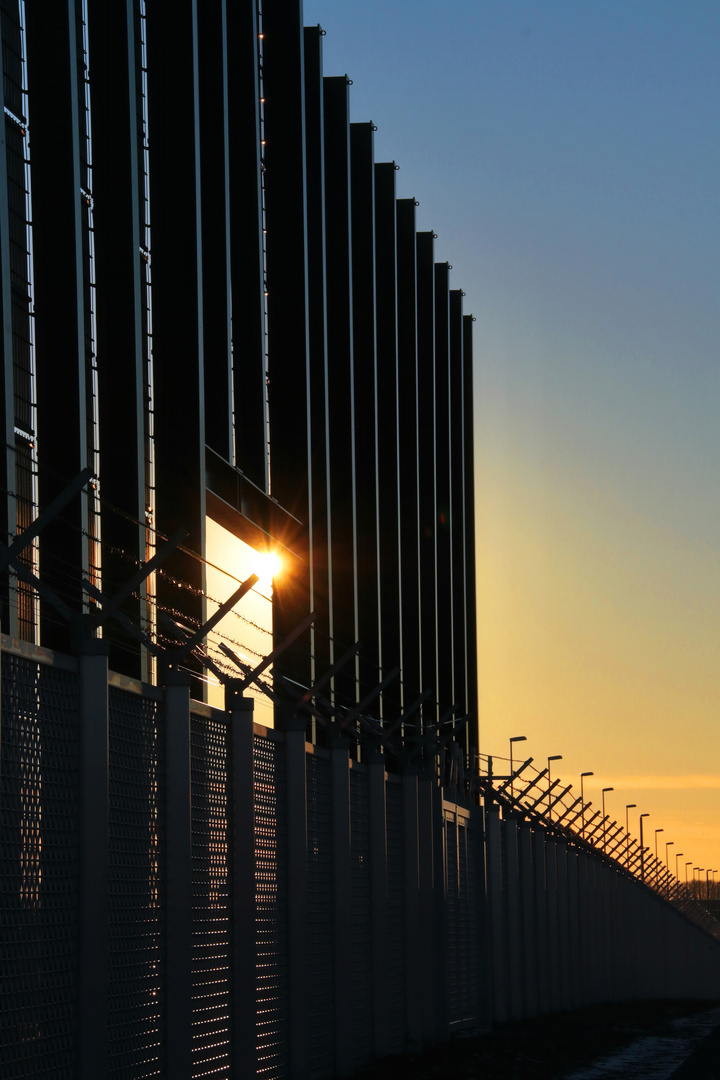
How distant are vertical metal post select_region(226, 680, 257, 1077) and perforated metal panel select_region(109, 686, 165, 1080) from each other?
214 centimetres

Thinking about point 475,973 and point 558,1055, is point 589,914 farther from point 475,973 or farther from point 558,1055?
point 558,1055

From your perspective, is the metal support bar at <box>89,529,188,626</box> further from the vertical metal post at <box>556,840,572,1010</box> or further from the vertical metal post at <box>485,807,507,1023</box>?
the vertical metal post at <box>556,840,572,1010</box>

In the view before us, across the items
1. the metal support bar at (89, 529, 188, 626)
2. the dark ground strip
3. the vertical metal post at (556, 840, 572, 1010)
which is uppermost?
the metal support bar at (89, 529, 188, 626)

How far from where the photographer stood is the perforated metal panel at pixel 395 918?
74.3 feet

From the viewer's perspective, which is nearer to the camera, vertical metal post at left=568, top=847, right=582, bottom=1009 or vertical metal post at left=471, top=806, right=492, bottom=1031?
vertical metal post at left=471, top=806, right=492, bottom=1031

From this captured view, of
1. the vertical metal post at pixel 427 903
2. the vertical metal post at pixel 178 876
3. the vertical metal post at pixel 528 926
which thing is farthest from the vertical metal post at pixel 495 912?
the vertical metal post at pixel 178 876

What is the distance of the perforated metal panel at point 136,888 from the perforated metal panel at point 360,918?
7917 millimetres

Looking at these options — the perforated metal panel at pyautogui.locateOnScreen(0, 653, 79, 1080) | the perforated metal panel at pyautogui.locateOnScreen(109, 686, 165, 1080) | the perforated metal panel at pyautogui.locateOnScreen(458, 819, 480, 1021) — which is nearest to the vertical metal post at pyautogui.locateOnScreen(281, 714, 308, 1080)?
the perforated metal panel at pyautogui.locateOnScreen(109, 686, 165, 1080)

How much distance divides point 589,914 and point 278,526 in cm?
3314

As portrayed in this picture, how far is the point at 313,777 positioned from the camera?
744 inches

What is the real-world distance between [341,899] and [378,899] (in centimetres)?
257

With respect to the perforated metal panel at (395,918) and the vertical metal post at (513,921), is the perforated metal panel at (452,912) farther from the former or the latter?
the vertical metal post at (513,921)

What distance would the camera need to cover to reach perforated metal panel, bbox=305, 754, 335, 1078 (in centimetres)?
1789

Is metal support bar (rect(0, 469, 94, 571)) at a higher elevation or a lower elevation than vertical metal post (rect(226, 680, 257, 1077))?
higher
